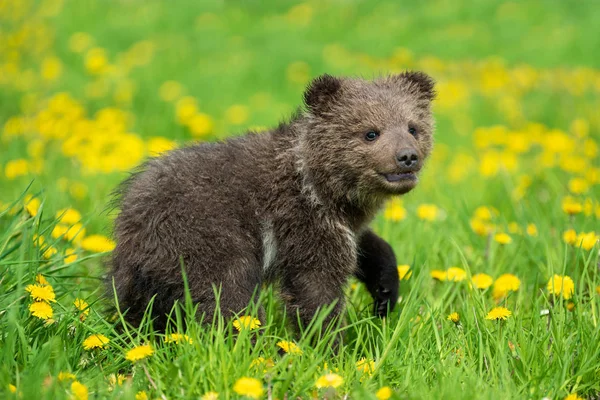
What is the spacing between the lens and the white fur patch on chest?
422 cm

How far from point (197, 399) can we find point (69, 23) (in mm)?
10601

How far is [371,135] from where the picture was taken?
4402 mm

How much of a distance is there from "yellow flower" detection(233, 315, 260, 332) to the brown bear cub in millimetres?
233

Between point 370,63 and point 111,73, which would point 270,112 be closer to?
point 111,73

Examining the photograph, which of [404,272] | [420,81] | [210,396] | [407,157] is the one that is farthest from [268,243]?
[420,81]

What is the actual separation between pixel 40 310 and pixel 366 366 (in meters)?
1.47

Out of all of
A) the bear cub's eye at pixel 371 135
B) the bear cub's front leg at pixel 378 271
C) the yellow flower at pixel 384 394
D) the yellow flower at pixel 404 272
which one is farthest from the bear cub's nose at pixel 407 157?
the yellow flower at pixel 384 394

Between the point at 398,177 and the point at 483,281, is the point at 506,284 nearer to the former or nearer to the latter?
the point at 483,281

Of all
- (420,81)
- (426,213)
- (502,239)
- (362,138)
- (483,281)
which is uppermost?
(420,81)

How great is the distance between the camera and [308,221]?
4.25 m

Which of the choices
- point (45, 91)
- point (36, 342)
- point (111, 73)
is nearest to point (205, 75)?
point (111, 73)

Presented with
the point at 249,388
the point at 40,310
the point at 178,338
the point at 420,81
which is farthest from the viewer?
the point at 420,81

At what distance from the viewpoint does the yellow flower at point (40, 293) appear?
11.9ft

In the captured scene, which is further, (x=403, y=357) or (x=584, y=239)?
(x=584, y=239)
